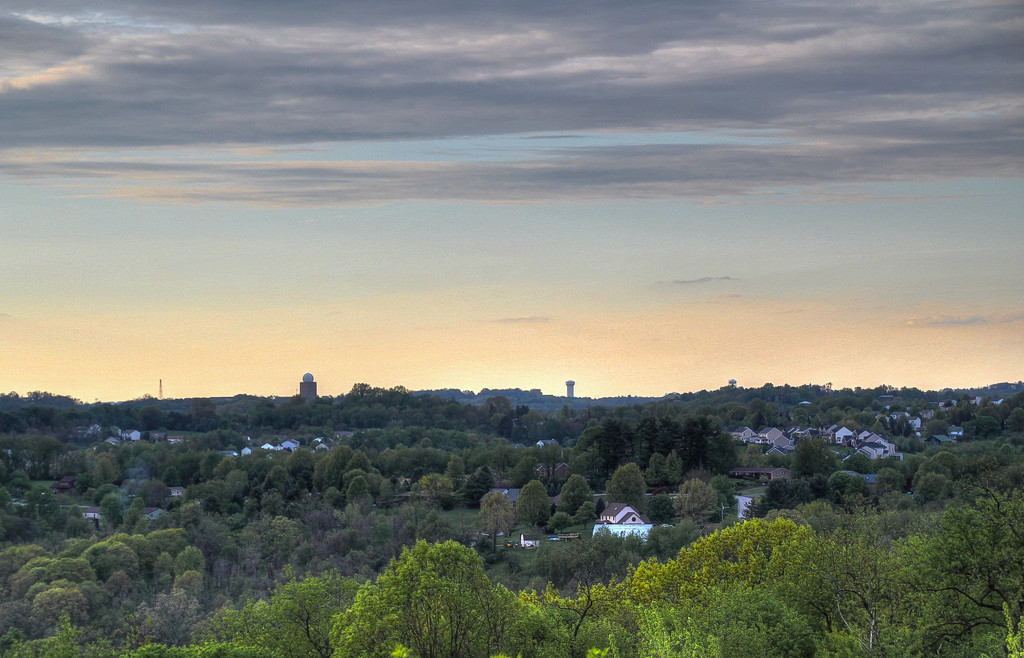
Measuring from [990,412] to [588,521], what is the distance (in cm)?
6949

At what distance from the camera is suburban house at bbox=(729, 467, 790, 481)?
8212cm

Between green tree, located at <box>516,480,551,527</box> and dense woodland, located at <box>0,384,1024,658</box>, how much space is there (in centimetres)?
18

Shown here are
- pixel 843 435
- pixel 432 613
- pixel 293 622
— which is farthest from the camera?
pixel 843 435

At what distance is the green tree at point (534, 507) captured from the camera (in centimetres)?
7169

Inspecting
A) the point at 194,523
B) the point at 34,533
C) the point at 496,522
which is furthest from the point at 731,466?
the point at 34,533

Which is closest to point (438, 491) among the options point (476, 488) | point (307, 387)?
point (476, 488)

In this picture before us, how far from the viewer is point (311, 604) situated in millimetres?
28500

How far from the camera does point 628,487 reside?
246 feet

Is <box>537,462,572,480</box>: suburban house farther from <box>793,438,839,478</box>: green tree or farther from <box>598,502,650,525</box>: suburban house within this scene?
<box>598,502,650,525</box>: suburban house

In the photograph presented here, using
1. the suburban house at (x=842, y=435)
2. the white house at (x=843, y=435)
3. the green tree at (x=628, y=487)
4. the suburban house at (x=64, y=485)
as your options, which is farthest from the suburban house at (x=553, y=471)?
the white house at (x=843, y=435)

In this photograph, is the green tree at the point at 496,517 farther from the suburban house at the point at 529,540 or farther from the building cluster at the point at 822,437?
the building cluster at the point at 822,437

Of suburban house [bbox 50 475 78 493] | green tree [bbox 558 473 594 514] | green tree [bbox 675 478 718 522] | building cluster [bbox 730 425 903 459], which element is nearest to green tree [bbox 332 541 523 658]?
green tree [bbox 675 478 718 522]

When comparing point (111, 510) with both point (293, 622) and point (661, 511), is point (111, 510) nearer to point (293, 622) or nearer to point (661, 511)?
point (661, 511)

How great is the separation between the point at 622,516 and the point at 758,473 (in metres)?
20.0
